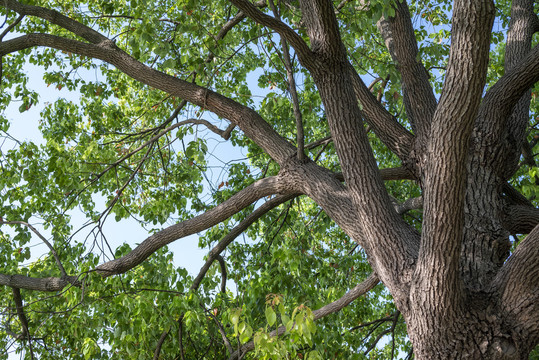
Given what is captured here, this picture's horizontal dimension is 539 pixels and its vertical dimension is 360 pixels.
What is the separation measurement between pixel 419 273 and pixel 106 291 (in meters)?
2.83

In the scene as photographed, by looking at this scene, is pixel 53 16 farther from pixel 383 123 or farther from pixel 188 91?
pixel 383 123

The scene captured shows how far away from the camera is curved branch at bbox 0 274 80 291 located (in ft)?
15.7

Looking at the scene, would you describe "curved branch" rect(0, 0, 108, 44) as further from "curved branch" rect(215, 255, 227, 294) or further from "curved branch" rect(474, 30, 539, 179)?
"curved branch" rect(474, 30, 539, 179)

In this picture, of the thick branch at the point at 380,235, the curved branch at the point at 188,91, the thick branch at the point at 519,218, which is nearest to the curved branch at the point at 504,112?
the thick branch at the point at 519,218

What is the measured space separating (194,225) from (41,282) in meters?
1.56

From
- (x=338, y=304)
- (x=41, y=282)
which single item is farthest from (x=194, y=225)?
(x=41, y=282)

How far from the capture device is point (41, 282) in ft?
16.2

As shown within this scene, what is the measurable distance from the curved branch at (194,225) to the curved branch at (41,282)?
0.29 m

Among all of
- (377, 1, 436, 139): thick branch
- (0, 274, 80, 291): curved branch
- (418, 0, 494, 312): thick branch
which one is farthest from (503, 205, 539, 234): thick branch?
(0, 274, 80, 291): curved branch

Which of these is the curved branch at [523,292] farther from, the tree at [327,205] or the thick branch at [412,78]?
the thick branch at [412,78]

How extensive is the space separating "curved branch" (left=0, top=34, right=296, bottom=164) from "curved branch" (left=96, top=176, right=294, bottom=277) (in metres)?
0.33

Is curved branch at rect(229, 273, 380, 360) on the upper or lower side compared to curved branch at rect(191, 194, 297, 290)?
lower

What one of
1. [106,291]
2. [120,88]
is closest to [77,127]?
[120,88]

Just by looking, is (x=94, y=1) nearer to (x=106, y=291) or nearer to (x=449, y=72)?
(x=106, y=291)
